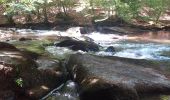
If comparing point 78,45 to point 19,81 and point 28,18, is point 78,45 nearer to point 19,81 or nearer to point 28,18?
point 19,81

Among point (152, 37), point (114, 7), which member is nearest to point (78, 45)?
point (152, 37)

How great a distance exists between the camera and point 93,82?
804 cm

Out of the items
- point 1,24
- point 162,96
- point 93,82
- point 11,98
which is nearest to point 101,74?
point 93,82

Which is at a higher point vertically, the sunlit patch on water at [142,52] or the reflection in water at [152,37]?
the sunlit patch on water at [142,52]

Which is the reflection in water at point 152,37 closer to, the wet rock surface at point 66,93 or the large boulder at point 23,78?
the wet rock surface at point 66,93

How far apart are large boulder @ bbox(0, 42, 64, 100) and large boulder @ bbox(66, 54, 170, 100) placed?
0.78 m

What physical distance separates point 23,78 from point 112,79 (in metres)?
2.19

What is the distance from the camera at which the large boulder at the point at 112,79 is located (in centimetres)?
785

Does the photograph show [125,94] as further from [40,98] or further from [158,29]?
[158,29]

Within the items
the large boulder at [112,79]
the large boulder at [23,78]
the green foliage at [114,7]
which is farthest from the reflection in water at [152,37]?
the large boulder at [23,78]

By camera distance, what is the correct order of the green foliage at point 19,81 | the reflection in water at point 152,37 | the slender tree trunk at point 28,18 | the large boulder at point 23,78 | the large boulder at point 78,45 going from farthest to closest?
the slender tree trunk at point 28,18, the reflection in water at point 152,37, the large boulder at point 78,45, the green foliage at point 19,81, the large boulder at point 23,78

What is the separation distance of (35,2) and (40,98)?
63.8 ft

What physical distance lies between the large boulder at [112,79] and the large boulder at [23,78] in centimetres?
78

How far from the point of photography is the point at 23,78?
8141mm
